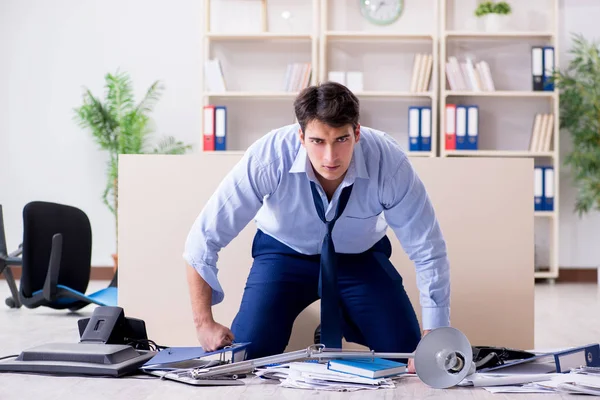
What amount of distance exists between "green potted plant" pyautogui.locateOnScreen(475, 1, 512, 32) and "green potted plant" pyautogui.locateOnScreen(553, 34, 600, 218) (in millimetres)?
520

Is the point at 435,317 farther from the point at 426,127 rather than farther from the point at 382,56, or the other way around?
the point at 382,56

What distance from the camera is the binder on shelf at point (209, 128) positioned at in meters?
5.84

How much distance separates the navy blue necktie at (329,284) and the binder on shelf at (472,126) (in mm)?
3734

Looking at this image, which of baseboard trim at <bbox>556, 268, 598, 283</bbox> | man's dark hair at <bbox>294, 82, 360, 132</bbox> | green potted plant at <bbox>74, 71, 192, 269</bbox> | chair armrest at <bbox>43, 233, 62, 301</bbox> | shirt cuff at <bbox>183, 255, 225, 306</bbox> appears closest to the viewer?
man's dark hair at <bbox>294, 82, 360, 132</bbox>

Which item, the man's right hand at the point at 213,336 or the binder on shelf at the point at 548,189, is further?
the binder on shelf at the point at 548,189

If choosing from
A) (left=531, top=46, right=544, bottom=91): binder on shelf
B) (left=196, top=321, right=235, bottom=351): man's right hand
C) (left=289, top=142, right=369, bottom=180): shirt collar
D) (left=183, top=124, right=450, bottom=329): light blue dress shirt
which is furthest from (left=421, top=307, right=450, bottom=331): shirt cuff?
(left=531, top=46, right=544, bottom=91): binder on shelf

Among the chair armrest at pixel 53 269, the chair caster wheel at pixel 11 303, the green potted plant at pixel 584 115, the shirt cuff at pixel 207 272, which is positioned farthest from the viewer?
the green potted plant at pixel 584 115

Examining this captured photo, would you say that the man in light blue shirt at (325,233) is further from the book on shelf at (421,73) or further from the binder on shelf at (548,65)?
the binder on shelf at (548,65)

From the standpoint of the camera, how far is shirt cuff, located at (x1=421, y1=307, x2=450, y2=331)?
7.14 feet

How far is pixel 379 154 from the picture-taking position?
88.7 inches

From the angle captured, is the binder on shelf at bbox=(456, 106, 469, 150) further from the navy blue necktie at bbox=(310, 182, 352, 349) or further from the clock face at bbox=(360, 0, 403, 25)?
the navy blue necktie at bbox=(310, 182, 352, 349)

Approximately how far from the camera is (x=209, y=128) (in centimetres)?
586

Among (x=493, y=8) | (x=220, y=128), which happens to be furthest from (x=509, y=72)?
(x=220, y=128)

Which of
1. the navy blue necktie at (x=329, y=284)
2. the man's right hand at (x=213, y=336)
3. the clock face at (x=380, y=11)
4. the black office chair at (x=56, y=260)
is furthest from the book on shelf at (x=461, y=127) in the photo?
the man's right hand at (x=213, y=336)
